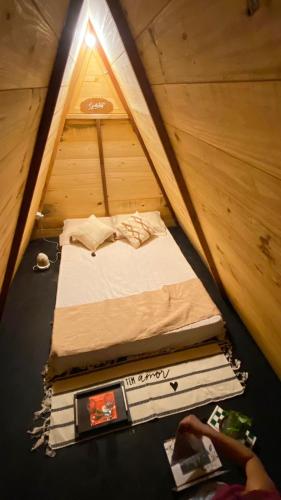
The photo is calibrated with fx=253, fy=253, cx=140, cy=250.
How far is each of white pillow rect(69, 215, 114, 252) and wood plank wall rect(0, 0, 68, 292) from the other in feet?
6.05

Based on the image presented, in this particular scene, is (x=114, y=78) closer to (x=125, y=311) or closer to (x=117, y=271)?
(x=117, y=271)

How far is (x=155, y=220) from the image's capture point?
11.9ft

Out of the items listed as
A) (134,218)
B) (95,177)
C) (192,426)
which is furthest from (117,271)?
(192,426)

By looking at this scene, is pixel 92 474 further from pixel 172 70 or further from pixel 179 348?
pixel 172 70

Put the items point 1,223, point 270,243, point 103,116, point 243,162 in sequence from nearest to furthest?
1. point 243,162
2. point 270,243
3. point 1,223
4. point 103,116

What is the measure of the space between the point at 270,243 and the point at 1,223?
1303mm

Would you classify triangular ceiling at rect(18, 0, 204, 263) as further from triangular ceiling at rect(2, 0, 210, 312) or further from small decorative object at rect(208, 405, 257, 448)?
small decorative object at rect(208, 405, 257, 448)

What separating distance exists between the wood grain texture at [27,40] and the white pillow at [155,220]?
249cm

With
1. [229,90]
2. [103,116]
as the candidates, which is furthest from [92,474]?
[103,116]

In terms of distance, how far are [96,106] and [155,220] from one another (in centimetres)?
160

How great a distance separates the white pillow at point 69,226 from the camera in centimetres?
328

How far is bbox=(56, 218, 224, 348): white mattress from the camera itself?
218cm

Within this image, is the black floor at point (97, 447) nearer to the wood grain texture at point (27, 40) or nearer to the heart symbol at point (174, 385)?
the heart symbol at point (174, 385)

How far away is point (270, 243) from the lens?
91 centimetres
